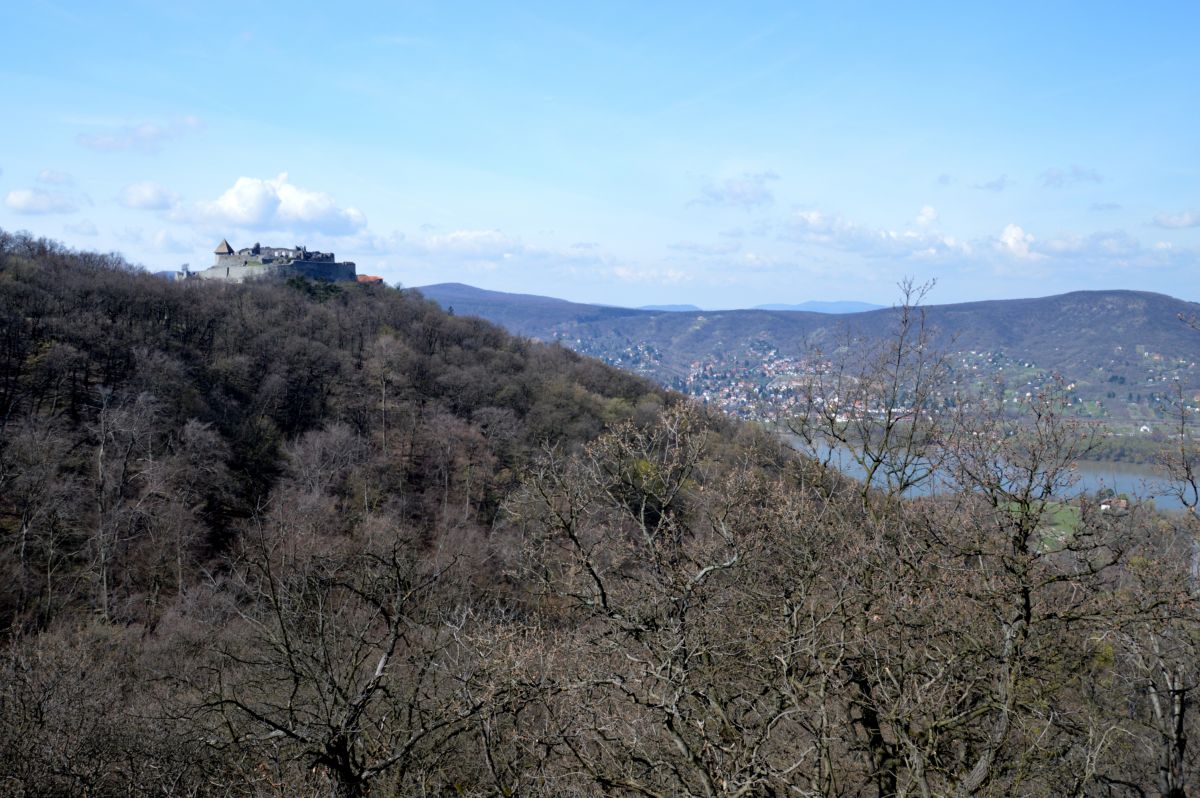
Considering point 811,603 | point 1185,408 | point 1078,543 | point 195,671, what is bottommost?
point 195,671

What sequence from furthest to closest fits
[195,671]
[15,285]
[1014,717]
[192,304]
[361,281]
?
[361,281], [192,304], [15,285], [195,671], [1014,717]

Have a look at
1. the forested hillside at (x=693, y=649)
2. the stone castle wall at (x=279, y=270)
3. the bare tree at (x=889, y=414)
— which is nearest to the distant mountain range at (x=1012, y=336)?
the stone castle wall at (x=279, y=270)

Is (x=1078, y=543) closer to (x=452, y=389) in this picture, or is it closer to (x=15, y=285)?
(x=452, y=389)

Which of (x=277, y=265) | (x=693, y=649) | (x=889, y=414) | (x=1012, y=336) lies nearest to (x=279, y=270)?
(x=277, y=265)

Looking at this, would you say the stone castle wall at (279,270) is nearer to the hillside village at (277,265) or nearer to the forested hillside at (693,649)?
the hillside village at (277,265)

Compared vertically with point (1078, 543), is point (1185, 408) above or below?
above

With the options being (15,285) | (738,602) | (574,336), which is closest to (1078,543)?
(738,602)
